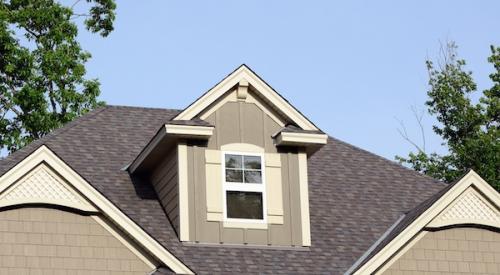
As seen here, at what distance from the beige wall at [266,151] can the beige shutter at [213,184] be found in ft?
0.23

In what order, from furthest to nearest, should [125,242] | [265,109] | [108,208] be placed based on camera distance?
1. [265,109]
2. [125,242]
3. [108,208]

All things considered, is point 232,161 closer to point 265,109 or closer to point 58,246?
point 265,109

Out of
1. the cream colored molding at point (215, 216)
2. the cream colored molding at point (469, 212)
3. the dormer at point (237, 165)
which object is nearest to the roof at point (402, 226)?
the cream colored molding at point (469, 212)

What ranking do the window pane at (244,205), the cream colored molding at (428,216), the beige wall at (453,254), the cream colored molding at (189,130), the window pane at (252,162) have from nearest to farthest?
the cream colored molding at (428,216), the beige wall at (453,254), the cream colored molding at (189,130), the window pane at (244,205), the window pane at (252,162)

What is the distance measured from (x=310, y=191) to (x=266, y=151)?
2.27 meters

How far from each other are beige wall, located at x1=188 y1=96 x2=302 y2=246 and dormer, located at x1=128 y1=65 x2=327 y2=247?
0.02 meters

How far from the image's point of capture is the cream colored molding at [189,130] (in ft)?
72.0

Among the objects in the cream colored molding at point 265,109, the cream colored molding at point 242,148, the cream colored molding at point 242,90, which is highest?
the cream colored molding at point 242,90

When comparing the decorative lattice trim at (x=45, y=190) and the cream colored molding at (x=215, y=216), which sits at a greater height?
the decorative lattice trim at (x=45, y=190)

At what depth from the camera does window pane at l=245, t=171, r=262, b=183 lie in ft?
73.5

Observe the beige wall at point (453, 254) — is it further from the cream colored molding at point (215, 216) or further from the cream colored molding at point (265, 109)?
the cream colored molding at point (265, 109)

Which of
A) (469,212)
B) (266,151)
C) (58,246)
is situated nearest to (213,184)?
(266,151)

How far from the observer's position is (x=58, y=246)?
20.4 metres

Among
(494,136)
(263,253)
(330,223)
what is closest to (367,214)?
(330,223)
